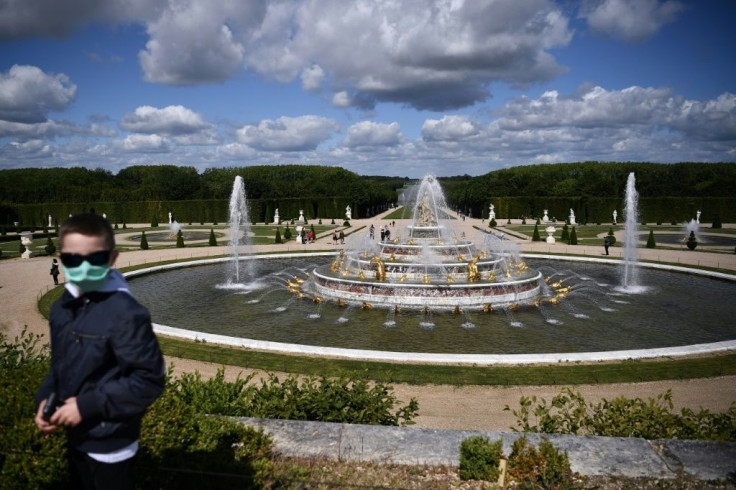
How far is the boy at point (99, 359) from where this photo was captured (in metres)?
2.91

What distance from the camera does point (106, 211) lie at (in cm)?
7325

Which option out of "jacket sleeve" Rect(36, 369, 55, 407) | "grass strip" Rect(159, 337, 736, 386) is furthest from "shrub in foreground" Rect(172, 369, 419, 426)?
"jacket sleeve" Rect(36, 369, 55, 407)

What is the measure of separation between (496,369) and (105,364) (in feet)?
34.5

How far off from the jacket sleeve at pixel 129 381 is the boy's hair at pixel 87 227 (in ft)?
1.63

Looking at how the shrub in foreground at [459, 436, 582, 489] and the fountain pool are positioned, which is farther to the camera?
the fountain pool

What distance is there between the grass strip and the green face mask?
26.8 ft

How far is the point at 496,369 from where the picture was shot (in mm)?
12148

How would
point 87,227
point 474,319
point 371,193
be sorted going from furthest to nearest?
point 371,193, point 474,319, point 87,227

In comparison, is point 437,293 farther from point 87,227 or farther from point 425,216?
point 87,227

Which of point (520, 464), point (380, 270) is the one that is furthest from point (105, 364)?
point (380, 270)

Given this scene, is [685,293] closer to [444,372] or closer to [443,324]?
[443,324]

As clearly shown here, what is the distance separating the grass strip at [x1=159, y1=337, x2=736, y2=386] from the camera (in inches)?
447

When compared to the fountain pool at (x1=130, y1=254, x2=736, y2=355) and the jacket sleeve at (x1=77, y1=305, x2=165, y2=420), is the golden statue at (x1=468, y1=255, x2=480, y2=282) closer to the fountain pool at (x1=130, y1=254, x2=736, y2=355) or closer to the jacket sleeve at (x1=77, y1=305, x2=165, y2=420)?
the fountain pool at (x1=130, y1=254, x2=736, y2=355)

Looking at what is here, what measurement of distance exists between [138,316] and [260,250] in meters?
35.9
